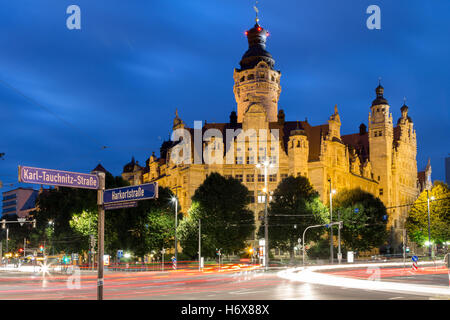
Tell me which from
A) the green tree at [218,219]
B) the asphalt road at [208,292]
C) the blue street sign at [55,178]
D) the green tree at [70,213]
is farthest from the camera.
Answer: the green tree at [70,213]

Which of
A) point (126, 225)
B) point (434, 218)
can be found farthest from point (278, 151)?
point (126, 225)

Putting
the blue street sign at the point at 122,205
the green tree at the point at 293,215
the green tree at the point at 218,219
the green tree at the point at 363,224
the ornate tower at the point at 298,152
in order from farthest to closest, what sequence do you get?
1. the ornate tower at the point at 298,152
2. the green tree at the point at 363,224
3. the green tree at the point at 293,215
4. the green tree at the point at 218,219
5. the blue street sign at the point at 122,205

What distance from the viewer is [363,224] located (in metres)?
82.9

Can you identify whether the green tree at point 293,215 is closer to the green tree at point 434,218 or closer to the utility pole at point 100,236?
the green tree at point 434,218

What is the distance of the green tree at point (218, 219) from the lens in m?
76.6

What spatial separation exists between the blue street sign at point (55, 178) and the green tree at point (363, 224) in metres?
71.0

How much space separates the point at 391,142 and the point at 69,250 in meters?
76.1

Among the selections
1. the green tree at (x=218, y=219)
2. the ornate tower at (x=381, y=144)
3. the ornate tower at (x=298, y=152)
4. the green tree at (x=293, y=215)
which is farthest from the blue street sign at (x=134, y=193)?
the ornate tower at (x=381, y=144)

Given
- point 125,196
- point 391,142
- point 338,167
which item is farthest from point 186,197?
point 125,196

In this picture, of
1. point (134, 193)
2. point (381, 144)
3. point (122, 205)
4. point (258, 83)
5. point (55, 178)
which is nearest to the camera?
point (55, 178)

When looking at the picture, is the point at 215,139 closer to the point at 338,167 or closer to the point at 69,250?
the point at 338,167

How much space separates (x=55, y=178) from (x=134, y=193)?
7.55ft

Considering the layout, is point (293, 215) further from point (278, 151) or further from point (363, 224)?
point (278, 151)
